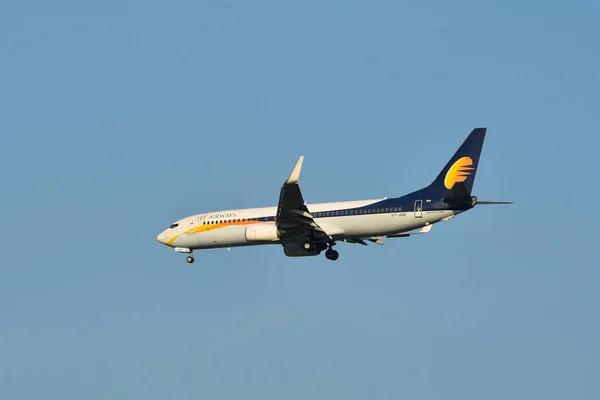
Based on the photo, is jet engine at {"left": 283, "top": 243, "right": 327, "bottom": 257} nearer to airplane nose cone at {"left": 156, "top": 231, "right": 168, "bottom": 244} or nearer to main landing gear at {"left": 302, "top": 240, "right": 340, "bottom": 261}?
main landing gear at {"left": 302, "top": 240, "right": 340, "bottom": 261}

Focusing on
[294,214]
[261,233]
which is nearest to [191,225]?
[261,233]

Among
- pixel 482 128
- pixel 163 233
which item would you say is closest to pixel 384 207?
pixel 482 128

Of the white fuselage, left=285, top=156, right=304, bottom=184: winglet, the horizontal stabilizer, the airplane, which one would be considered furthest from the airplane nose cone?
the horizontal stabilizer

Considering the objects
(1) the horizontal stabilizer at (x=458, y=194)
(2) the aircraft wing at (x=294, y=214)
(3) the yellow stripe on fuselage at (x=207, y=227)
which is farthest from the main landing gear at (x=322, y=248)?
(1) the horizontal stabilizer at (x=458, y=194)

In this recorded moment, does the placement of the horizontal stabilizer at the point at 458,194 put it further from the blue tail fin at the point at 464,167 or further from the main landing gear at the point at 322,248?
the main landing gear at the point at 322,248

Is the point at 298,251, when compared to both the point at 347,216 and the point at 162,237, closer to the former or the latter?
the point at 347,216

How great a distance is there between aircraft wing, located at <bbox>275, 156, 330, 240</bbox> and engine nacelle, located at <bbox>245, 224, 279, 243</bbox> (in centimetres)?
57

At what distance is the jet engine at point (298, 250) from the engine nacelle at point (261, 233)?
234cm

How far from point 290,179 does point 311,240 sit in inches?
315

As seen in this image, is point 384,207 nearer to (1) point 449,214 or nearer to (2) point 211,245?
(1) point 449,214

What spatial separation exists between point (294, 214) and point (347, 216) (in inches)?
132

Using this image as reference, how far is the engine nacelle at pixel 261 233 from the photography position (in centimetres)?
6306

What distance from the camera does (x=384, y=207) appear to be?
61250 millimetres

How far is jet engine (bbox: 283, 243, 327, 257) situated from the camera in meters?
65.3
